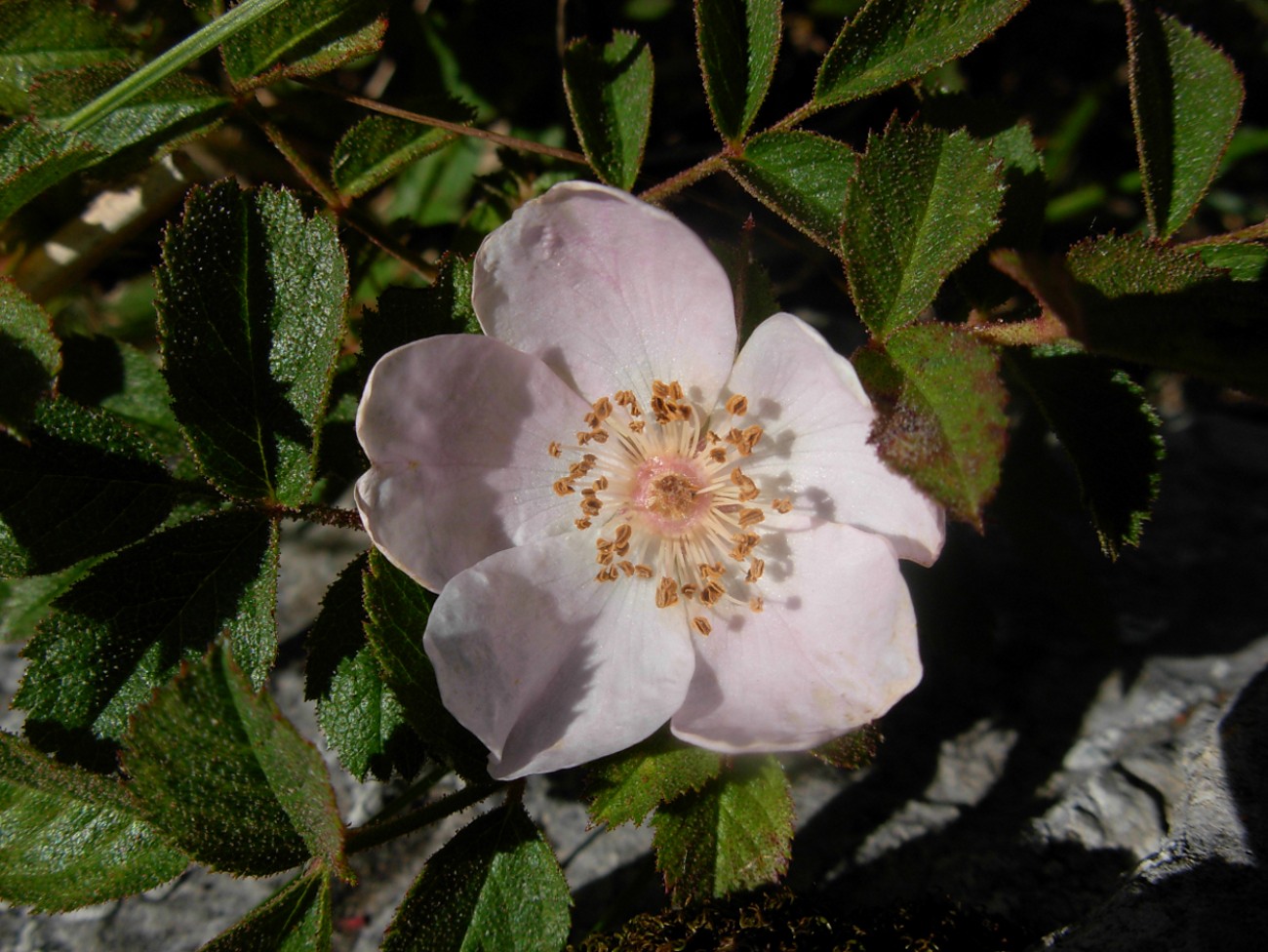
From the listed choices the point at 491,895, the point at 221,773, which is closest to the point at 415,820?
the point at 491,895

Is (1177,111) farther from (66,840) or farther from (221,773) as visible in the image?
(66,840)

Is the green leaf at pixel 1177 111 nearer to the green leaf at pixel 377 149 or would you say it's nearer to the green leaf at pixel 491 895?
the green leaf at pixel 377 149

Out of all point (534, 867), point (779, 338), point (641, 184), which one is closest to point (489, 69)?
point (641, 184)

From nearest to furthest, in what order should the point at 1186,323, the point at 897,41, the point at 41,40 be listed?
1. the point at 1186,323
2. the point at 897,41
3. the point at 41,40

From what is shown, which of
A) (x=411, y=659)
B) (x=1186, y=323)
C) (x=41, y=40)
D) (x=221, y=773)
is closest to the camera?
(x=1186, y=323)

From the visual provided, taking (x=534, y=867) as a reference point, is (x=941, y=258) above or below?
above

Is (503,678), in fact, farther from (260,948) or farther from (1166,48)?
(1166,48)
